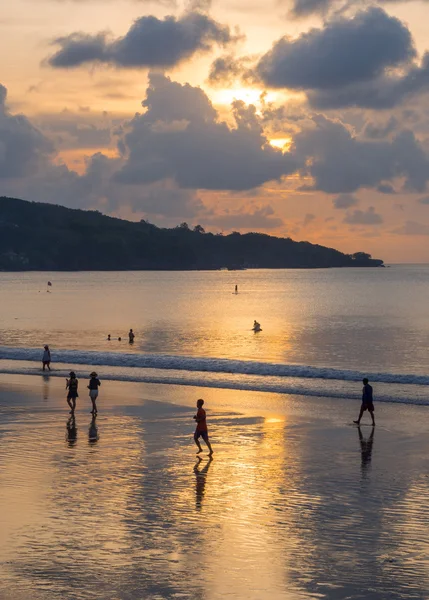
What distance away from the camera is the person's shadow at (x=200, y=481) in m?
20.9

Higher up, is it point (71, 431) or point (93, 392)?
point (93, 392)

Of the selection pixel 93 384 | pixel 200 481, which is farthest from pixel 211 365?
pixel 200 481

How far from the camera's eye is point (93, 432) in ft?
99.3

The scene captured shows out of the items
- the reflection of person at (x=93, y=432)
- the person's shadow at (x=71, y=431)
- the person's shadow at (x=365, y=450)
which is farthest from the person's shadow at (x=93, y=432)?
the person's shadow at (x=365, y=450)

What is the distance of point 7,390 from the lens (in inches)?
1674

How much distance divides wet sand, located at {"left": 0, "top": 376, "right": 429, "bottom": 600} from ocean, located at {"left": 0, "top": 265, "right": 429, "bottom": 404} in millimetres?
14049

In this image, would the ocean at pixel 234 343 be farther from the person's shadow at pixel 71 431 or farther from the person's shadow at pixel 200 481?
the person's shadow at pixel 200 481

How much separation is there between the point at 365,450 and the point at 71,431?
1058 cm

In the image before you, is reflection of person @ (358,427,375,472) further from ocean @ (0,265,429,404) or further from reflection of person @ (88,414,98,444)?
ocean @ (0,265,429,404)

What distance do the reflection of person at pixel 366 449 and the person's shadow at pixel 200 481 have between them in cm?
469

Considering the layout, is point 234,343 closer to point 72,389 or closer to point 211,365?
point 211,365

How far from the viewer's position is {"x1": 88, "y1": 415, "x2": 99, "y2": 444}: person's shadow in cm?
2862

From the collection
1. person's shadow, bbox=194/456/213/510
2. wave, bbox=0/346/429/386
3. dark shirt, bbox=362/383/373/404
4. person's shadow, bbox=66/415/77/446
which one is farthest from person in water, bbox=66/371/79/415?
wave, bbox=0/346/429/386

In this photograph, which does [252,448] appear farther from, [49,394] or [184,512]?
[49,394]
